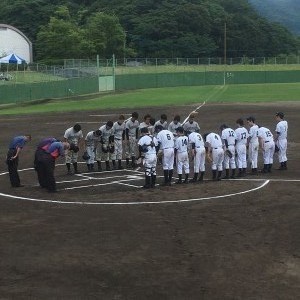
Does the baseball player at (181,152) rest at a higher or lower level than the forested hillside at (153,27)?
lower

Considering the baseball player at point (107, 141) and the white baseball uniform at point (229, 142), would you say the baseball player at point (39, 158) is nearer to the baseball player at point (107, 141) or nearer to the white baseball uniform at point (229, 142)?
the baseball player at point (107, 141)

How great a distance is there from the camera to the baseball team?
57.3 ft

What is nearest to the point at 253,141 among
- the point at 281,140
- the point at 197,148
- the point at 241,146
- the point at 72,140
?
the point at 241,146

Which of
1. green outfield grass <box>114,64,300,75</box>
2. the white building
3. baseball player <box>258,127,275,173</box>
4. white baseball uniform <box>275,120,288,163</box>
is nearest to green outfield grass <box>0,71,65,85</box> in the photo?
green outfield grass <box>114,64,300,75</box>

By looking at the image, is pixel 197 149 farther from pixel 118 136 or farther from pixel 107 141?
pixel 107 141

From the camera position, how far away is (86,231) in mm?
12742

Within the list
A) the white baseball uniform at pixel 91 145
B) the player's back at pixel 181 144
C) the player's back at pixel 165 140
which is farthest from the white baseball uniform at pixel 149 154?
the white baseball uniform at pixel 91 145

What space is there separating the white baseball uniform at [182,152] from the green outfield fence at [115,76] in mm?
36432

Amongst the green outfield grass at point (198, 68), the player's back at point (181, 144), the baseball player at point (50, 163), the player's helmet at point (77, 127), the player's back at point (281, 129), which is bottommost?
the baseball player at point (50, 163)

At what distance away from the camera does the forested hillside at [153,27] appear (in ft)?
353

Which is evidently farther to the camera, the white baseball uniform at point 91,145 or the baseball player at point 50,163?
the white baseball uniform at point 91,145

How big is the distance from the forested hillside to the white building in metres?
2.06

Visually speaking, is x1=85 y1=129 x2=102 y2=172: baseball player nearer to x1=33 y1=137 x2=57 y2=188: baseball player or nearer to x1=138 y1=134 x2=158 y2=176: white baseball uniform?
x1=33 y1=137 x2=57 y2=188: baseball player

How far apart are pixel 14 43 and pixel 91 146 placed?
79.0 m
